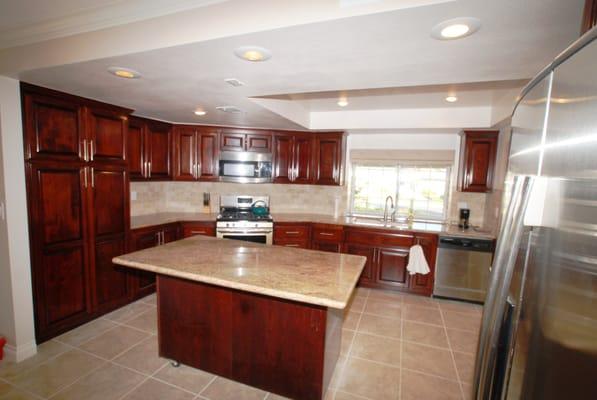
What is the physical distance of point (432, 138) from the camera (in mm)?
4277

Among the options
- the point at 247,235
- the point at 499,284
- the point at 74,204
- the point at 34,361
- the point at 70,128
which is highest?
the point at 70,128

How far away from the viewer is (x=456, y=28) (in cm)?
128

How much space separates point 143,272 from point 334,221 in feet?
8.53

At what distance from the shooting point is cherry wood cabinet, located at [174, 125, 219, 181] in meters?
4.19

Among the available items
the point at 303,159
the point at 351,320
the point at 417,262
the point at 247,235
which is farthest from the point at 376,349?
the point at 303,159

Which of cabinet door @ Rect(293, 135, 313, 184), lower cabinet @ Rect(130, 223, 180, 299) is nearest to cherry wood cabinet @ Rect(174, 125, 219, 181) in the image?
lower cabinet @ Rect(130, 223, 180, 299)

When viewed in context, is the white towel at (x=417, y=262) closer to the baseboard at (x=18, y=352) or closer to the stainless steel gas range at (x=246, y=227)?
the stainless steel gas range at (x=246, y=227)

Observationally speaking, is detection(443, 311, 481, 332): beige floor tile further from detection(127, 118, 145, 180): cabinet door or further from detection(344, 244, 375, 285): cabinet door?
detection(127, 118, 145, 180): cabinet door

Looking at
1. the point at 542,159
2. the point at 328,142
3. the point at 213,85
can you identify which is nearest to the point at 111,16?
the point at 213,85

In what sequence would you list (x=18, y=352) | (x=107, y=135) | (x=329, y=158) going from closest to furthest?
(x=18, y=352) < (x=107, y=135) < (x=329, y=158)

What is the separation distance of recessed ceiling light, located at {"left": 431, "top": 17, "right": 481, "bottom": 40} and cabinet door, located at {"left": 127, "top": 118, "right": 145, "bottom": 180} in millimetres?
3335

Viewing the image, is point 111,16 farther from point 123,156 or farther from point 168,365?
point 168,365

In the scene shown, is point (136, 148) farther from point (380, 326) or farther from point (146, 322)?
point (380, 326)

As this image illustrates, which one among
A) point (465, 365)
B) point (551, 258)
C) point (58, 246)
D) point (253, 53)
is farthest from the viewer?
point (58, 246)
